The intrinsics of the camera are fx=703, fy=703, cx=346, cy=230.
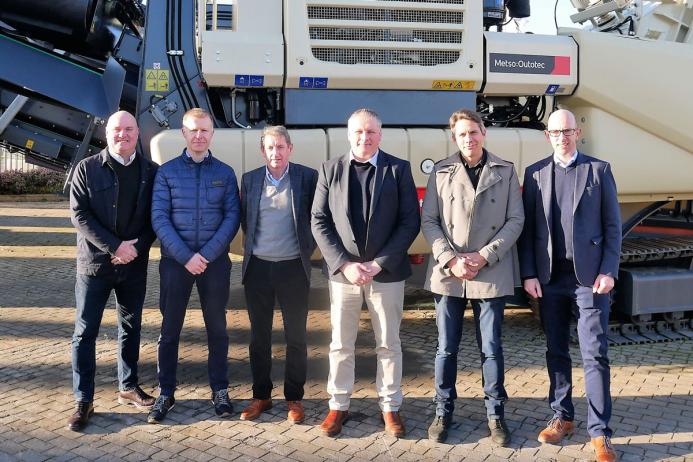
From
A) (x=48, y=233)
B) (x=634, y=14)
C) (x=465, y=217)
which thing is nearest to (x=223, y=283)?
(x=465, y=217)

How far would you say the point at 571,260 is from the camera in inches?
149

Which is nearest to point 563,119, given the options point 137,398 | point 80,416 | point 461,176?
point 461,176

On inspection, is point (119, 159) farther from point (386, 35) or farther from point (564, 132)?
point (564, 132)

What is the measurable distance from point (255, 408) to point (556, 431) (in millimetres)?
1727

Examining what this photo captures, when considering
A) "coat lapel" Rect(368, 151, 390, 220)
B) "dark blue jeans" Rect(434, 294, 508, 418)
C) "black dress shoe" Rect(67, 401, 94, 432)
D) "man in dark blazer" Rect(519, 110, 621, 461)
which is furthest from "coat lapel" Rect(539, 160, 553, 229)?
"black dress shoe" Rect(67, 401, 94, 432)

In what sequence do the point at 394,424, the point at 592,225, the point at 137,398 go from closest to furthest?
the point at 592,225, the point at 394,424, the point at 137,398

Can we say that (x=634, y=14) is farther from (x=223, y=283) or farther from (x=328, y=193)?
(x=223, y=283)

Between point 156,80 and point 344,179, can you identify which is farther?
point 156,80

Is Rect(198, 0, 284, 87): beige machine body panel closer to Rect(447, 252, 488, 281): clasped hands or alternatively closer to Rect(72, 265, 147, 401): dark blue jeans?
Rect(72, 265, 147, 401): dark blue jeans

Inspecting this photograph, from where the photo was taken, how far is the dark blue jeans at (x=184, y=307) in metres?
4.10

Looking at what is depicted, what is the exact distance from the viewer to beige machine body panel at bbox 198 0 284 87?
4.64 metres

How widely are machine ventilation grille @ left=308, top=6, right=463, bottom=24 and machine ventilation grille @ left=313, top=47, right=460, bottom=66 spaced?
214mm

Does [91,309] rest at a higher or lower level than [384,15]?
lower

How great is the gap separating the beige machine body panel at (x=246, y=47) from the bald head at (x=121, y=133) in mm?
814
